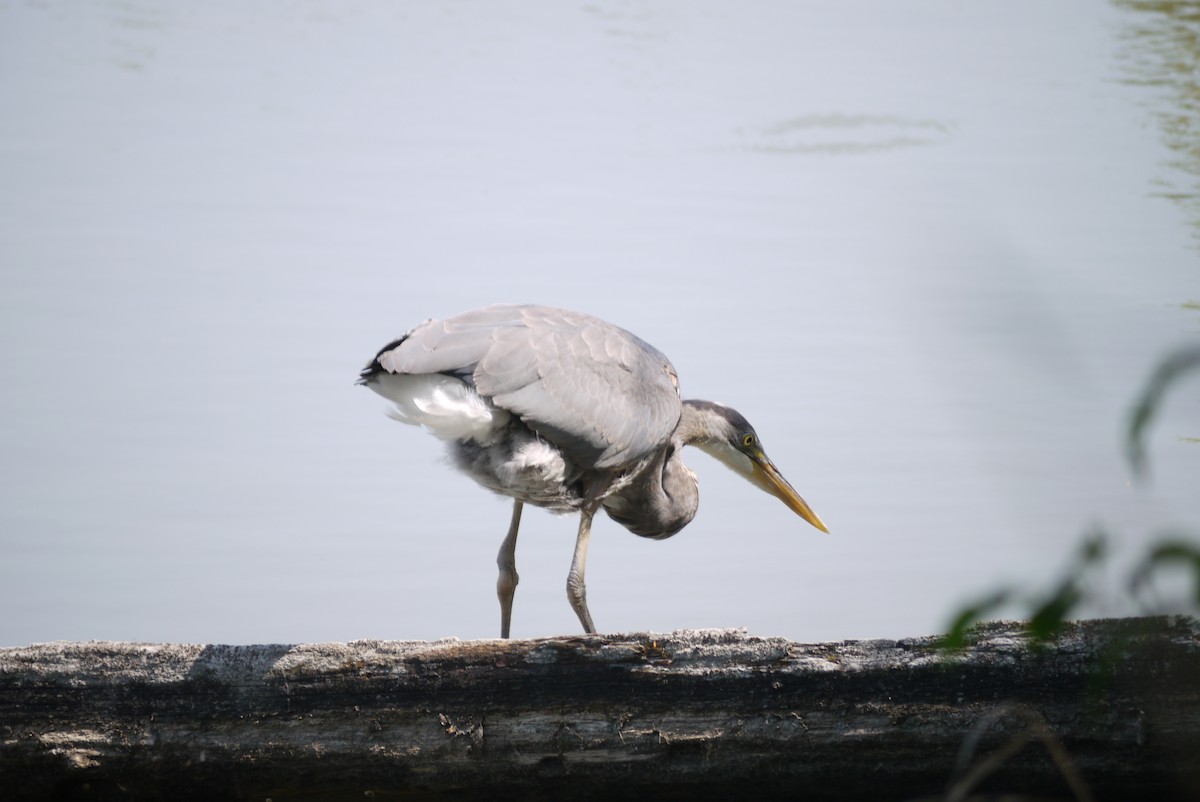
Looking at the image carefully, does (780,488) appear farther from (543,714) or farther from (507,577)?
(543,714)

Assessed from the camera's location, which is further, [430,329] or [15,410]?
[15,410]

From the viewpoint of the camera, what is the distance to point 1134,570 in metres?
1.20

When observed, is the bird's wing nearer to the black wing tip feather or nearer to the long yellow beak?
the black wing tip feather

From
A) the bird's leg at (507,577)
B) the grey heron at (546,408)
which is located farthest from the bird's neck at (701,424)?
the bird's leg at (507,577)

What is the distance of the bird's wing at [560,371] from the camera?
4.15 meters

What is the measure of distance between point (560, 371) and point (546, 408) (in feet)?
0.47

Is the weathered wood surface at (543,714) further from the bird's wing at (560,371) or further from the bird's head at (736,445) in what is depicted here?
the bird's head at (736,445)

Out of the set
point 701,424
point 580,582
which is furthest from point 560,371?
point 701,424

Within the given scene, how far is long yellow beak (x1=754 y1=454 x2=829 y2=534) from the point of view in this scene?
5637mm

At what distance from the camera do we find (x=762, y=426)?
272 inches

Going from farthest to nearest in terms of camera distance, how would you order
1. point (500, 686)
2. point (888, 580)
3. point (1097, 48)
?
point (1097, 48) → point (888, 580) → point (500, 686)

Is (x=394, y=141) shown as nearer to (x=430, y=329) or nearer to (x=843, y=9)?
(x=843, y=9)

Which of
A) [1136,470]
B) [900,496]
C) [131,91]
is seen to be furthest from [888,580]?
[131,91]

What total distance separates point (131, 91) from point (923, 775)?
400 inches
